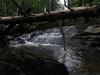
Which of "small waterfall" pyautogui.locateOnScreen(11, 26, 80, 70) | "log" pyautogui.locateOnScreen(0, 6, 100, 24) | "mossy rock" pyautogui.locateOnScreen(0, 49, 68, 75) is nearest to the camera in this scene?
"mossy rock" pyautogui.locateOnScreen(0, 49, 68, 75)

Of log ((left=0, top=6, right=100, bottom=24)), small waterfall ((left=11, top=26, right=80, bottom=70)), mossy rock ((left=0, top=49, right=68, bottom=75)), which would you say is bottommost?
small waterfall ((left=11, top=26, right=80, bottom=70))

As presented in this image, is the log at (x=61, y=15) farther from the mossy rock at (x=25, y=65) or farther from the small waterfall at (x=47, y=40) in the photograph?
the small waterfall at (x=47, y=40)

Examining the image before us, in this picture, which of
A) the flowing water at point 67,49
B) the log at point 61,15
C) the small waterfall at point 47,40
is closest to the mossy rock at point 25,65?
the log at point 61,15

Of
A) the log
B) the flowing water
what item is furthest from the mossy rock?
the flowing water

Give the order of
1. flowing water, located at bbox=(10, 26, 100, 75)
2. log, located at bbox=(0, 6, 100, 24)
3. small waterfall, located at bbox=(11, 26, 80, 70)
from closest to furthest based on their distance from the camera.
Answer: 1. log, located at bbox=(0, 6, 100, 24)
2. flowing water, located at bbox=(10, 26, 100, 75)
3. small waterfall, located at bbox=(11, 26, 80, 70)

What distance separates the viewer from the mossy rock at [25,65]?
4.94 meters

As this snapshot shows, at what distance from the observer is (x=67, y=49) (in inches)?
592

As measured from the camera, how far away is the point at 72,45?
16.8m

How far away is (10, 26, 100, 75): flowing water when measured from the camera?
9.99 m

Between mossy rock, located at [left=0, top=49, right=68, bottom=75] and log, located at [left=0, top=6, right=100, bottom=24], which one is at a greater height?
log, located at [left=0, top=6, right=100, bottom=24]

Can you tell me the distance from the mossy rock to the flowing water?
308 centimetres

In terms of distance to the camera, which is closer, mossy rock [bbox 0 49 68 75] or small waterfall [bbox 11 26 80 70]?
mossy rock [bbox 0 49 68 75]

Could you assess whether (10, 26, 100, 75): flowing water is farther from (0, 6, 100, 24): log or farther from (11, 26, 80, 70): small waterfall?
(0, 6, 100, 24): log

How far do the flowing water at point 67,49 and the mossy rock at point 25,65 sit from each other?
3080 millimetres
